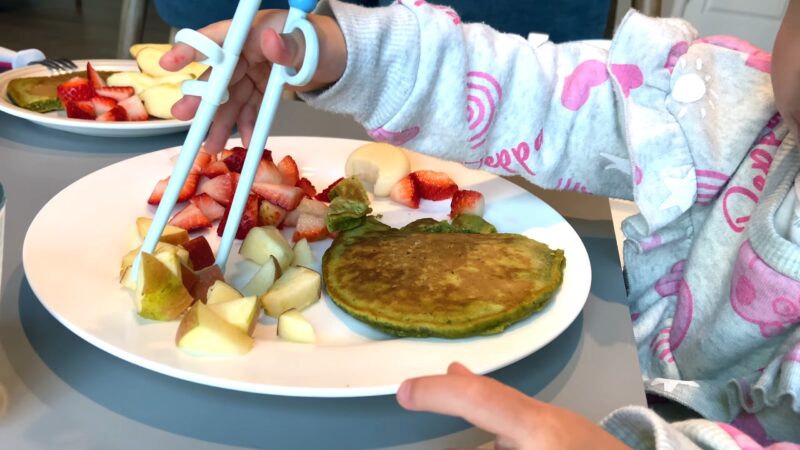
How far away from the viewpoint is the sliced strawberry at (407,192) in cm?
86

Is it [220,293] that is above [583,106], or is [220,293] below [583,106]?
below

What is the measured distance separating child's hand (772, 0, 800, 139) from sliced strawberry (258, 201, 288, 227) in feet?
1.64

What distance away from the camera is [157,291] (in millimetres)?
589

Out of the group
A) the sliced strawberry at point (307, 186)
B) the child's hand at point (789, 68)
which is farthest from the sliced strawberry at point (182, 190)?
the child's hand at point (789, 68)

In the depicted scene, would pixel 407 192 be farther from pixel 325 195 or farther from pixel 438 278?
pixel 438 278

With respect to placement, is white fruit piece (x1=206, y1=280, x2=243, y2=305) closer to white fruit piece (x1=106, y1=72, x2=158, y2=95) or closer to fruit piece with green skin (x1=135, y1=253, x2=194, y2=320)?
fruit piece with green skin (x1=135, y1=253, x2=194, y2=320)

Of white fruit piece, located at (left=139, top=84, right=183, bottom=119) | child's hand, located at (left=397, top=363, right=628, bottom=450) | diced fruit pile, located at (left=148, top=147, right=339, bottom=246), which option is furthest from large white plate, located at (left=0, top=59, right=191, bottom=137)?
child's hand, located at (left=397, top=363, right=628, bottom=450)

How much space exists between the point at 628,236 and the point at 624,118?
Result: 5.2 inches

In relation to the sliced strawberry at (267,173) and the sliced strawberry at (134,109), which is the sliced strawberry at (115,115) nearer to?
the sliced strawberry at (134,109)

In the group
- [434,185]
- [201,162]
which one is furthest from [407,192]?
[201,162]

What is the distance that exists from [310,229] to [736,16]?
3.07 metres

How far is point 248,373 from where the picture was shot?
0.54m

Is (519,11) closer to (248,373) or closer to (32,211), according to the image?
(32,211)

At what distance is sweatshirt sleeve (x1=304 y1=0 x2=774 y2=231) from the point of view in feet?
2.54
